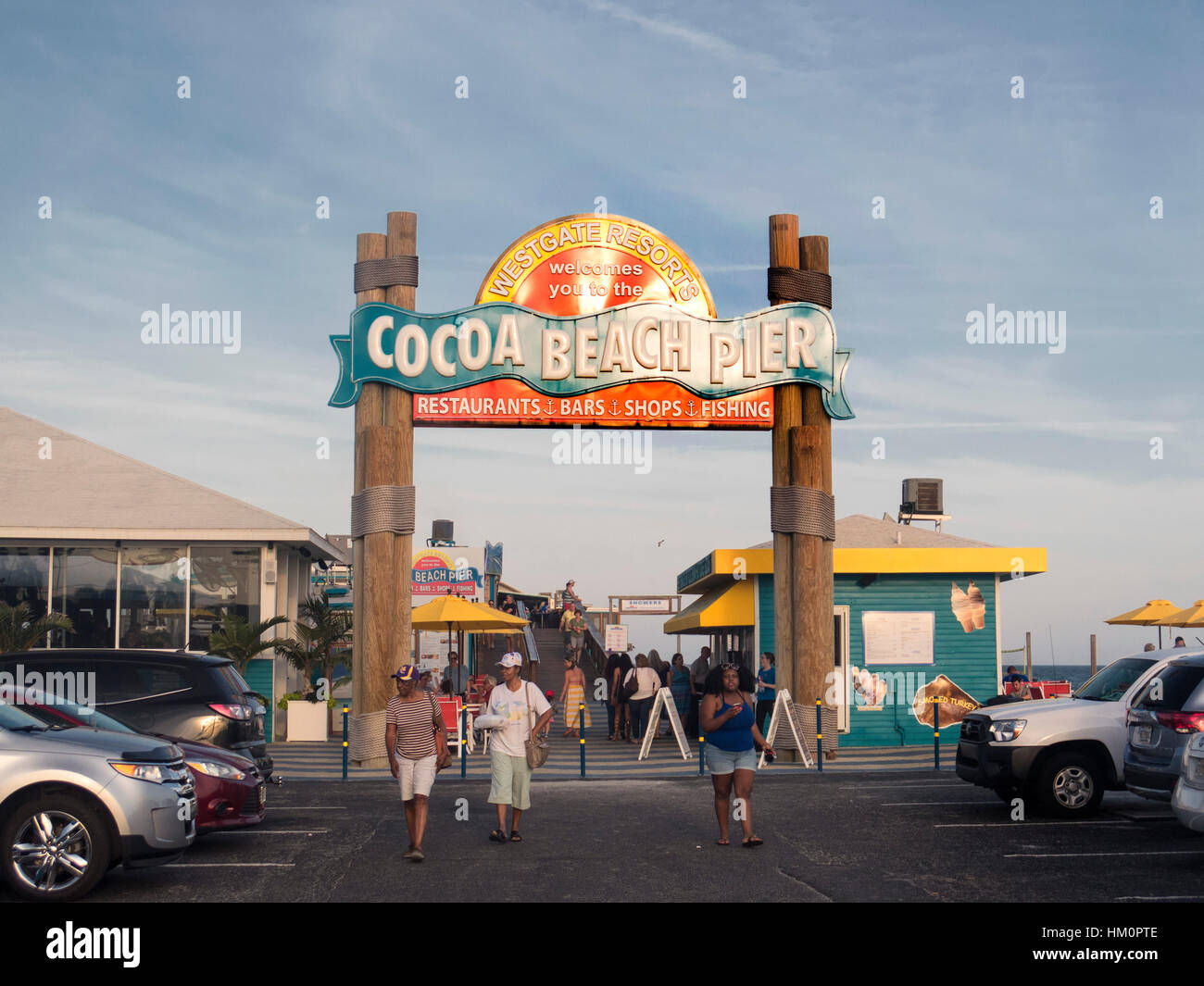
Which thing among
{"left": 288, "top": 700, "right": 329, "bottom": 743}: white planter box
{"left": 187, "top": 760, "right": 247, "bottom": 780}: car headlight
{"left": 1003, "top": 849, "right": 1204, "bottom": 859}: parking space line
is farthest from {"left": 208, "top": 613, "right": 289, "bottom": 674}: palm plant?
{"left": 1003, "top": 849, "right": 1204, "bottom": 859}: parking space line

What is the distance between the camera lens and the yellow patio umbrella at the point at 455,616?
22.1 metres

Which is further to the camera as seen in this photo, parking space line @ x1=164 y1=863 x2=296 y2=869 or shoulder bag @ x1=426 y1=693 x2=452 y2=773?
shoulder bag @ x1=426 y1=693 x2=452 y2=773

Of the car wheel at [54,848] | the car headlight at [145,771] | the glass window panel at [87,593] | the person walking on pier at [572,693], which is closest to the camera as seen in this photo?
the car wheel at [54,848]

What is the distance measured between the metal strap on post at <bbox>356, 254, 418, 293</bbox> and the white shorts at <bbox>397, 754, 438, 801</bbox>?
1058cm

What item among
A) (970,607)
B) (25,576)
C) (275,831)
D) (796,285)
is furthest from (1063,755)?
(25,576)

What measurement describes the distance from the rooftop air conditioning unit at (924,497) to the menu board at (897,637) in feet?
28.1

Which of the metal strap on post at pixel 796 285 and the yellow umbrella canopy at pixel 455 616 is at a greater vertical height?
the metal strap on post at pixel 796 285

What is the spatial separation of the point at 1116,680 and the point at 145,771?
10.8 m

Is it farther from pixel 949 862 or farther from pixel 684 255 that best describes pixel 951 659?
pixel 949 862

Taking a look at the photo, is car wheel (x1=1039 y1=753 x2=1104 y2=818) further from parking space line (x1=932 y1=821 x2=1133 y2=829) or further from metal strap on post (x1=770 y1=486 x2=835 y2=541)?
metal strap on post (x1=770 y1=486 x2=835 y2=541)

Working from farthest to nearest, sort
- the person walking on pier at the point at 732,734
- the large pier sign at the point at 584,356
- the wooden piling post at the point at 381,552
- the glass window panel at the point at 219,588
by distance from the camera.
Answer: the glass window panel at the point at 219,588
the large pier sign at the point at 584,356
the wooden piling post at the point at 381,552
the person walking on pier at the point at 732,734

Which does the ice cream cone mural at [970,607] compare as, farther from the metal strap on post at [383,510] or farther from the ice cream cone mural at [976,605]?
the metal strap on post at [383,510]

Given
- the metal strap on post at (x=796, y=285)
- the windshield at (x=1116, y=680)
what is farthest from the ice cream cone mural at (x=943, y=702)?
the windshield at (x=1116, y=680)

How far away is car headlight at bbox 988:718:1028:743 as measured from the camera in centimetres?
1365
